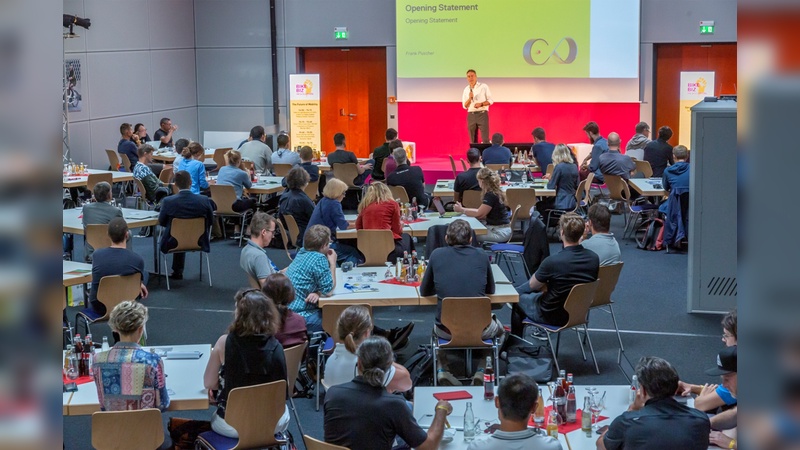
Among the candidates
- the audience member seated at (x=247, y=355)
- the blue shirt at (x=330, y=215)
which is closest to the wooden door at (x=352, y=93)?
the blue shirt at (x=330, y=215)

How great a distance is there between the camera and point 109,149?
47.4 feet

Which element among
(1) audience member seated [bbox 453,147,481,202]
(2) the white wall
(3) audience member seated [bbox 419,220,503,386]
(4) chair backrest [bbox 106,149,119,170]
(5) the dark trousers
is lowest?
(3) audience member seated [bbox 419,220,503,386]

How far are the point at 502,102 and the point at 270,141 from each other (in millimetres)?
4199

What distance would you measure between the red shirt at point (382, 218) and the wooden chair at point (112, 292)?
208cm

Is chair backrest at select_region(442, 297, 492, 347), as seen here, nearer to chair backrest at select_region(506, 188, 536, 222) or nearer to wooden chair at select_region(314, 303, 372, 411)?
wooden chair at select_region(314, 303, 372, 411)

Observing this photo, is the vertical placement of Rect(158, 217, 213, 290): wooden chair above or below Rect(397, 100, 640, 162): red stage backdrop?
below

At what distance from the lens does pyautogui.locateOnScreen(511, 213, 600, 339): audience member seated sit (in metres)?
6.25

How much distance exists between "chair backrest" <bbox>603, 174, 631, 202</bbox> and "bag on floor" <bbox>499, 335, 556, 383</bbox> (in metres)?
4.39

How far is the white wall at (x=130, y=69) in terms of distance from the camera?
14398 mm

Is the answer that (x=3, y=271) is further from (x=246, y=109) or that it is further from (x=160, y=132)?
(x=246, y=109)

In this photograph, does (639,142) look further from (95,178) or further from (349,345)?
(349,345)

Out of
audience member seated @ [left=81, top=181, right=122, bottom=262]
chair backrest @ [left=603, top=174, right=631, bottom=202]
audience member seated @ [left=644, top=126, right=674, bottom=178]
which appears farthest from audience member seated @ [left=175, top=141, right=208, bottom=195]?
audience member seated @ [left=644, top=126, right=674, bottom=178]

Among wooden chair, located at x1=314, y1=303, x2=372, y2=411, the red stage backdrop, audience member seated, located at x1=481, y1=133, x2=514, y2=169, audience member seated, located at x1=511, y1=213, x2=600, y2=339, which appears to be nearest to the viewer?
wooden chair, located at x1=314, y1=303, x2=372, y2=411

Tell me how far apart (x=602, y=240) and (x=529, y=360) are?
1.27 metres
